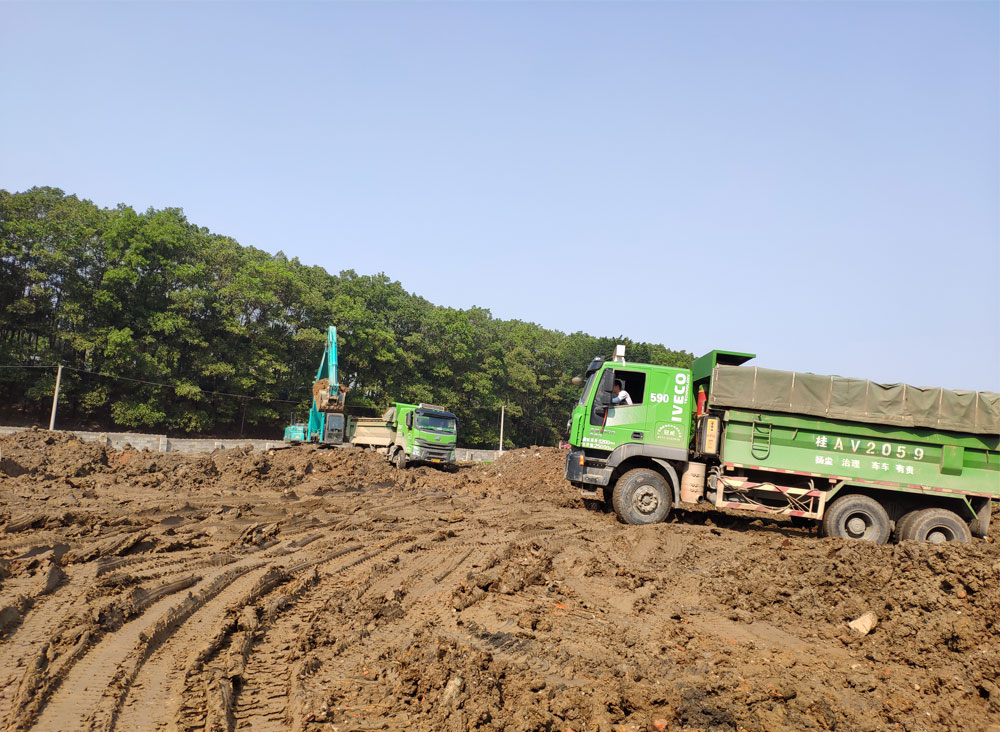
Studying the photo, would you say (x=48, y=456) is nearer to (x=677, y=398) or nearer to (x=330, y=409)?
(x=330, y=409)

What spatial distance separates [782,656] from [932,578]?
252 centimetres

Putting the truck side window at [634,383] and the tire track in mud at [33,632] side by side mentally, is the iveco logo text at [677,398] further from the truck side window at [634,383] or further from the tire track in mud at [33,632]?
the tire track in mud at [33,632]

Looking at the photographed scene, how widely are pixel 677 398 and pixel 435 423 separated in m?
15.8

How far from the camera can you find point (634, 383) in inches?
514

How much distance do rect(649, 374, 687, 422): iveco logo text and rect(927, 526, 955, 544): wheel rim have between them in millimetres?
4672

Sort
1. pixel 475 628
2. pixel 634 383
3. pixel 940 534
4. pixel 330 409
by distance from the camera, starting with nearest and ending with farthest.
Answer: pixel 475 628 < pixel 940 534 < pixel 634 383 < pixel 330 409

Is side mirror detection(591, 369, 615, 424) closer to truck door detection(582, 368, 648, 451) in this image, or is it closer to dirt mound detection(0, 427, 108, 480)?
truck door detection(582, 368, 648, 451)

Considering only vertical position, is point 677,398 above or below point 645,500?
above

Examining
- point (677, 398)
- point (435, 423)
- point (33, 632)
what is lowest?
point (33, 632)

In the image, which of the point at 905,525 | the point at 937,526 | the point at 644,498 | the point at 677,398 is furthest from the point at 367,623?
the point at 937,526

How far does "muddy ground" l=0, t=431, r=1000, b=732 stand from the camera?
4.46 meters

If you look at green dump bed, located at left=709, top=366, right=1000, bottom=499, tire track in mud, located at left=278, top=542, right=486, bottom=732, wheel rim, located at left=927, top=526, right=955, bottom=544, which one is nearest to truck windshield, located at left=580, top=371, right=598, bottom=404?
green dump bed, located at left=709, top=366, right=1000, bottom=499

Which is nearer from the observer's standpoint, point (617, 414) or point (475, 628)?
point (475, 628)

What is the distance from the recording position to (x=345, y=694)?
15.5 ft
